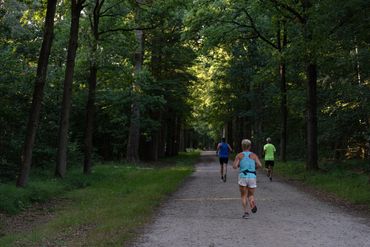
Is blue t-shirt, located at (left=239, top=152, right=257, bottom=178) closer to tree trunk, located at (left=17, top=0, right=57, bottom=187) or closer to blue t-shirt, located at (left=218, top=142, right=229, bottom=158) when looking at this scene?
tree trunk, located at (left=17, top=0, right=57, bottom=187)

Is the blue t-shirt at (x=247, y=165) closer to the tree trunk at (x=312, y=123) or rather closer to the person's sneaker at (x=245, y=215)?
the person's sneaker at (x=245, y=215)

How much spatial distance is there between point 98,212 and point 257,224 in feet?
12.9

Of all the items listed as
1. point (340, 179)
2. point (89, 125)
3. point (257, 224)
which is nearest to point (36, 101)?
point (89, 125)

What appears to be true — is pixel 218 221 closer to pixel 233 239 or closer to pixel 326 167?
pixel 233 239

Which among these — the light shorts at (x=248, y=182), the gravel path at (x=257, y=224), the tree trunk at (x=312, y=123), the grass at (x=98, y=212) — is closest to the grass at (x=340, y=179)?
the tree trunk at (x=312, y=123)

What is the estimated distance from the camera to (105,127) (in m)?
36.0

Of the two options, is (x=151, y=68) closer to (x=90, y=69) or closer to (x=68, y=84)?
(x=90, y=69)

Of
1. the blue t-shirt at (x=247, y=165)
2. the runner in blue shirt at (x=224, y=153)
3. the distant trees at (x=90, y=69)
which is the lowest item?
the blue t-shirt at (x=247, y=165)

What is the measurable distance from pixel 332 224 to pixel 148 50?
1142 inches

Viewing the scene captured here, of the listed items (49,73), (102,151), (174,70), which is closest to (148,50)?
(174,70)

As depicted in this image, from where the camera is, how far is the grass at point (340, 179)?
47.5 ft

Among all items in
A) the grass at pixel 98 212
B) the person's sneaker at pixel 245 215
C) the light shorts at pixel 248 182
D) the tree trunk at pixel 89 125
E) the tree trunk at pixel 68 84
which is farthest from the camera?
the tree trunk at pixel 89 125

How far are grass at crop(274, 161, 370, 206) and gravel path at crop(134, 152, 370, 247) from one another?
1.18m

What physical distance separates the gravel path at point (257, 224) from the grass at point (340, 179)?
118 centimetres
